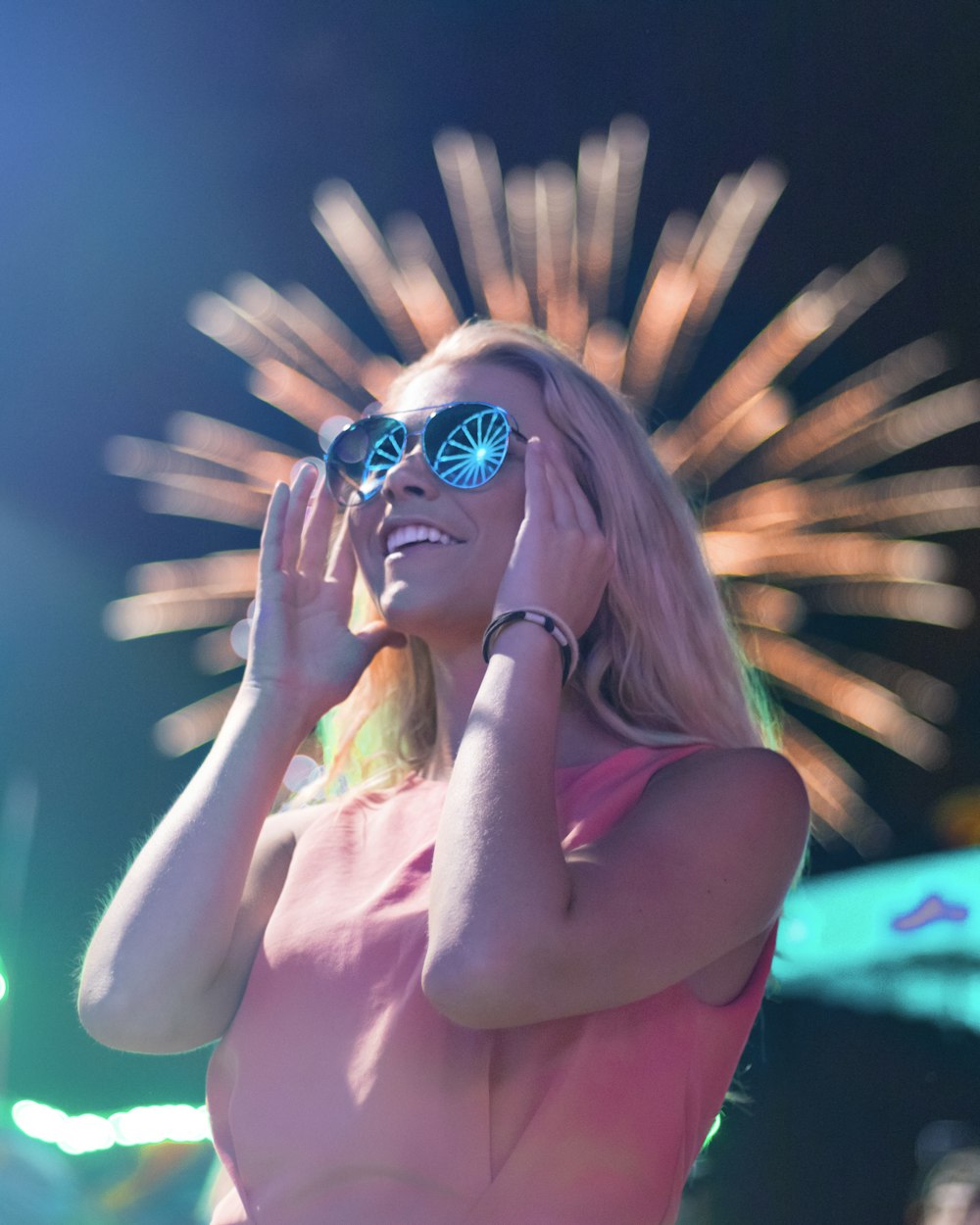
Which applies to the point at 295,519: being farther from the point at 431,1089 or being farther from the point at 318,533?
the point at 431,1089

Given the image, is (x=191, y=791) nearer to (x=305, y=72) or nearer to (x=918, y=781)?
(x=305, y=72)

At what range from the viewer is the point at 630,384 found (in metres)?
5.30

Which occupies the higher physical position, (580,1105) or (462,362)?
(462,362)

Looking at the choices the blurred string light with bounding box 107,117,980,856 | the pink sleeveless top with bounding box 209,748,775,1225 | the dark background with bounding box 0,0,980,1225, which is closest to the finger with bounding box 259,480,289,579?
the pink sleeveless top with bounding box 209,748,775,1225

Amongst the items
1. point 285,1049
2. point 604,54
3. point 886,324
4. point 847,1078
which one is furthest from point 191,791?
point 847,1078

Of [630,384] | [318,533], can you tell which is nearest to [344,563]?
[318,533]

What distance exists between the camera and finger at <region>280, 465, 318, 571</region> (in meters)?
1.94

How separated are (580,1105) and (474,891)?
Answer: 27cm

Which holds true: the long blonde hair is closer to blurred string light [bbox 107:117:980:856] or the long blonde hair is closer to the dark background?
the dark background

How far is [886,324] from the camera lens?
19.0 ft

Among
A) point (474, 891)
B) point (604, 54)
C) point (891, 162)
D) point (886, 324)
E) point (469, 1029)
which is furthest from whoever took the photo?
point (886, 324)

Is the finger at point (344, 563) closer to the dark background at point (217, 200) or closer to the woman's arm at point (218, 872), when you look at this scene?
the woman's arm at point (218, 872)

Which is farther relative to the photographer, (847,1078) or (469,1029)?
(847,1078)

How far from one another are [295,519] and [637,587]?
22.1 inches
